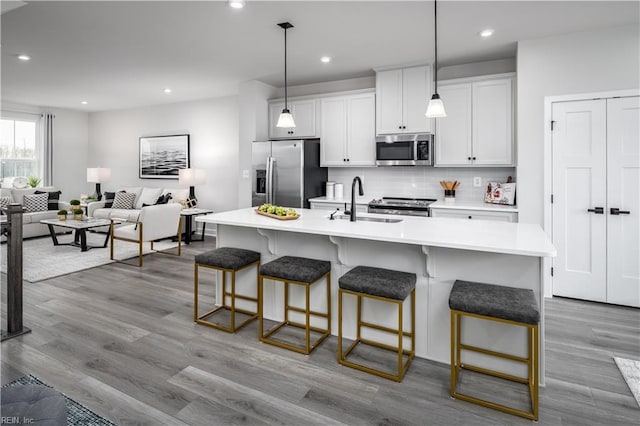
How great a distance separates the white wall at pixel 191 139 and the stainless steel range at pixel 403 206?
10.6 ft

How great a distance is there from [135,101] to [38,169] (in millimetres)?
2778

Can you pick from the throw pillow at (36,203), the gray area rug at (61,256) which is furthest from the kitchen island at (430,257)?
the throw pillow at (36,203)

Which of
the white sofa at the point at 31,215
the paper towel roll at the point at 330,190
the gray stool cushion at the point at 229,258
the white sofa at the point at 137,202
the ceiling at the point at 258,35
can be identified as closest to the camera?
the gray stool cushion at the point at 229,258

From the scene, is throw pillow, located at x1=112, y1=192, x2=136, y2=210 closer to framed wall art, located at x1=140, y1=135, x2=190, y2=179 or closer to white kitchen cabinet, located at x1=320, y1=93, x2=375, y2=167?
framed wall art, located at x1=140, y1=135, x2=190, y2=179

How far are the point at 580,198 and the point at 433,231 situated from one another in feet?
7.62

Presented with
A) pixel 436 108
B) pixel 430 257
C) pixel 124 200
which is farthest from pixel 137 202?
pixel 430 257

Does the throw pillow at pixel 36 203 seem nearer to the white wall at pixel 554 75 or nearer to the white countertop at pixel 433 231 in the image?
the white countertop at pixel 433 231

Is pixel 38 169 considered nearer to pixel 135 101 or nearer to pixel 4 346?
pixel 135 101

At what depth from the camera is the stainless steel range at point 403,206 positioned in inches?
176

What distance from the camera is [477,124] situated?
445 cm

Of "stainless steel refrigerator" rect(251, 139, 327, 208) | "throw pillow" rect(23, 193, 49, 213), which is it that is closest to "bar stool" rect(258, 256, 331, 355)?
"stainless steel refrigerator" rect(251, 139, 327, 208)

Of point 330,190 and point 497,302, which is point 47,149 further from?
point 497,302

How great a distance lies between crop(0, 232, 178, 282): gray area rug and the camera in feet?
15.4

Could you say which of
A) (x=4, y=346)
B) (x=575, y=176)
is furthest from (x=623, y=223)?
(x=4, y=346)
